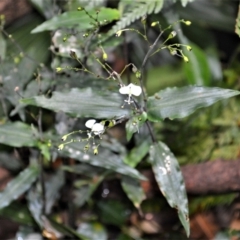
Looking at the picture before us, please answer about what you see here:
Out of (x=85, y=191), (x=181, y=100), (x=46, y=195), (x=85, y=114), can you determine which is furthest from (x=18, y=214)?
(x=181, y=100)

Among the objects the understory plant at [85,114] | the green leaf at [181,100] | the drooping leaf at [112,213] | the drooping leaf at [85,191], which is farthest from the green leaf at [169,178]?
the drooping leaf at [112,213]

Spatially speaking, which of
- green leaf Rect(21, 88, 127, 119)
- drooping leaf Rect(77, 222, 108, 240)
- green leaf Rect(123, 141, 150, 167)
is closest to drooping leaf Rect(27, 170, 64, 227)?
drooping leaf Rect(77, 222, 108, 240)

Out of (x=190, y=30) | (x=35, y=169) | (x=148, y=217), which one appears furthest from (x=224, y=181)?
(x=190, y=30)

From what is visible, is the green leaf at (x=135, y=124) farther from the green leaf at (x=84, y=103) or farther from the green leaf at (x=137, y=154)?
the green leaf at (x=137, y=154)

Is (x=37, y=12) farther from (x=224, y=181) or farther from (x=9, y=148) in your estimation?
(x=224, y=181)

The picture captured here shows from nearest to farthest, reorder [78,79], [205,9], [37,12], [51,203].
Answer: [78,79] → [51,203] → [37,12] → [205,9]

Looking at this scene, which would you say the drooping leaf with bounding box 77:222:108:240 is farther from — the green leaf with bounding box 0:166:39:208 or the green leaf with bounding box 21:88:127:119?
the green leaf with bounding box 21:88:127:119
